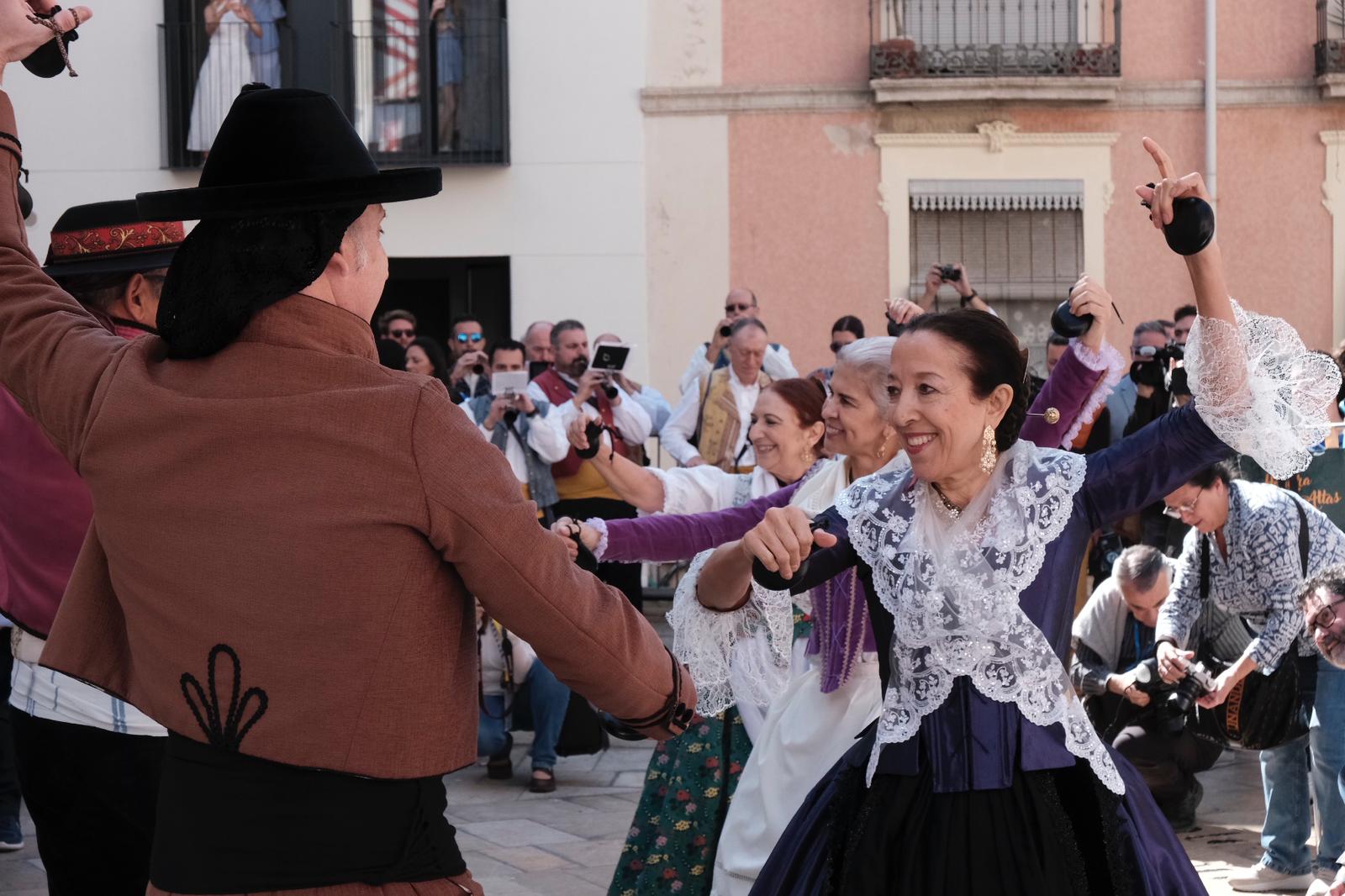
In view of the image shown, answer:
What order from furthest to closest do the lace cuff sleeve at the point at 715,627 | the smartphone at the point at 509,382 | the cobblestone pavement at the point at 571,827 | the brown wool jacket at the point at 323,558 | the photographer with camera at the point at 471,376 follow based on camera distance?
the photographer with camera at the point at 471,376
the smartphone at the point at 509,382
the cobblestone pavement at the point at 571,827
the lace cuff sleeve at the point at 715,627
the brown wool jacket at the point at 323,558

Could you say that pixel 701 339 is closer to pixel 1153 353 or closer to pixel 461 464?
pixel 1153 353

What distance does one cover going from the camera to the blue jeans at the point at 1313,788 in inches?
231

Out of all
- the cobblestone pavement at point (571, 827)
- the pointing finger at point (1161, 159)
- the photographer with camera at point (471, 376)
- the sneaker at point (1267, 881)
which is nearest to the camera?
the pointing finger at point (1161, 159)

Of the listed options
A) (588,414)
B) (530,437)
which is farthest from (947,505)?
(530,437)

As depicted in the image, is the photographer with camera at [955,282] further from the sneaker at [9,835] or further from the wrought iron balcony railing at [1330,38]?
the wrought iron balcony railing at [1330,38]

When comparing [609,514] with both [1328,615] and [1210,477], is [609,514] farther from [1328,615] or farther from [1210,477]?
[1328,615]

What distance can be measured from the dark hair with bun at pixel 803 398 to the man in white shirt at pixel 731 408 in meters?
3.85

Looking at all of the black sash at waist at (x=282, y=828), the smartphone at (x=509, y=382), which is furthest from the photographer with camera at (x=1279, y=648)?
the black sash at waist at (x=282, y=828)

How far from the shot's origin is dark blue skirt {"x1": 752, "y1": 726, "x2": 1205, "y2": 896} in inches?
122

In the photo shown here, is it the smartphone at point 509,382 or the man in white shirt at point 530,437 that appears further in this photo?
the man in white shirt at point 530,437

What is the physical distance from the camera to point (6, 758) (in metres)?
6.57

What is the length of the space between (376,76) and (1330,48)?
27.7 feet

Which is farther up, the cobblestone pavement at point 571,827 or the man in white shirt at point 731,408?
the man in white shirt at point 731,408

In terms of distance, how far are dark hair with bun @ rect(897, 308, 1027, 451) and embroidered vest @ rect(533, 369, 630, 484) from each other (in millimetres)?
5231
